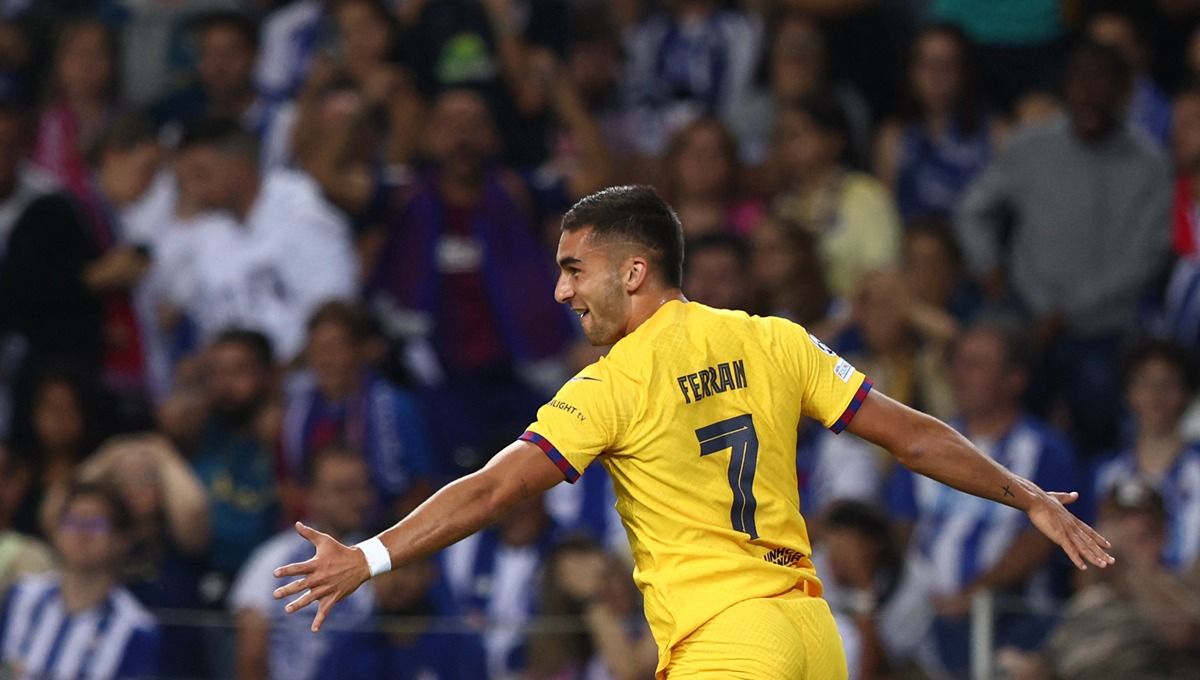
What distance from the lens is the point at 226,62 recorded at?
12609 mm

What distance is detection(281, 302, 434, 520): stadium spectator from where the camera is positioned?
33.7 ft

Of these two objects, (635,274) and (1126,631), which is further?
(1126,631)

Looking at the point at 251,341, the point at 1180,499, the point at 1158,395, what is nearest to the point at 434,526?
the point at 1180,499

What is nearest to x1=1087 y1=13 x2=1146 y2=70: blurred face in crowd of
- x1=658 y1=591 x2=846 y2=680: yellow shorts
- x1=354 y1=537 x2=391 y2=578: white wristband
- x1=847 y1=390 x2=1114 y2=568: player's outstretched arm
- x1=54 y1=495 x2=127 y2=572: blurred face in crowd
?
x1=54 y1=495 x2=127 y2=572: blurred face in crowd

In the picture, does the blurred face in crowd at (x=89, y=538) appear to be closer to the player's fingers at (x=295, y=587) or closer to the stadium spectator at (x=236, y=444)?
the stadium spectator at (x=236, y=444)

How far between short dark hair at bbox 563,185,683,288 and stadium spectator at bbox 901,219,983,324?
16.9 feet

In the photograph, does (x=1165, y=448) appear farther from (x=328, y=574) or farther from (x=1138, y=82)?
(x=328, y=574)

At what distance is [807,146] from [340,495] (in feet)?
10.8

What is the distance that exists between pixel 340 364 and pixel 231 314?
1.21m

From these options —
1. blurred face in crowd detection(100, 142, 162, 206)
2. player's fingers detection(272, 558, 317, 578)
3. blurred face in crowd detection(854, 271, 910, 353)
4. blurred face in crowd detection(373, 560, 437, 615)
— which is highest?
blurred face in crowd detection(100, 142, 162, 206)

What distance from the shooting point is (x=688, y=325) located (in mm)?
5398

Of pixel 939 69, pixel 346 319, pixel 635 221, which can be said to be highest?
pixel 939 69

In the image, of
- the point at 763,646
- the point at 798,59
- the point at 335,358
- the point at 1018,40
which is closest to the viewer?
the point at 763,646

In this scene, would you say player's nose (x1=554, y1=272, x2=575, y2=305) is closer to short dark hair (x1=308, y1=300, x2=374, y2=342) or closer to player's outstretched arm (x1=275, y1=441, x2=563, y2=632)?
player's outstretched arm (x1=275, y1=441, x2=563, y2=632)
